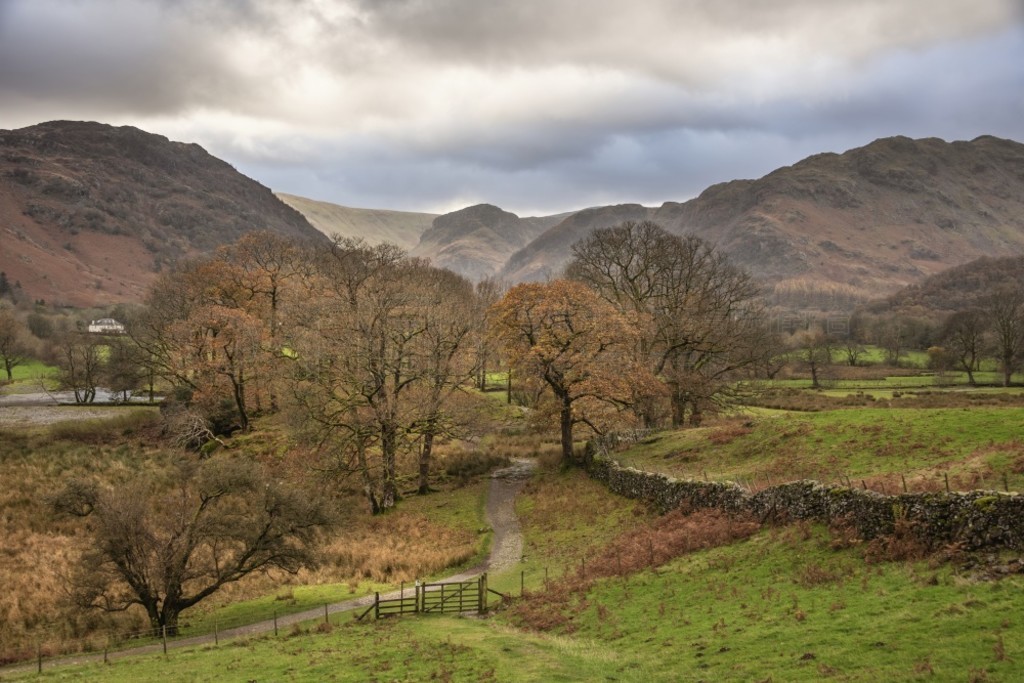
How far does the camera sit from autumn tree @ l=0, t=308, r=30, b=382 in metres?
89.9

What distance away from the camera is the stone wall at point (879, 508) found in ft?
61.9

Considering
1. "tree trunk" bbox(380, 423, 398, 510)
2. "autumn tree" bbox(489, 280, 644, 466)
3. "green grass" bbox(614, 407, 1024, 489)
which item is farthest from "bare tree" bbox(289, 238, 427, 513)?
"green grass" bbox(614, 407, 1024, 489)

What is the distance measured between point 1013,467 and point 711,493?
12.2m

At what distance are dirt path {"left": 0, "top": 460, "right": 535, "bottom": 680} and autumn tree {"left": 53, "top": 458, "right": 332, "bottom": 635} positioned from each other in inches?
80.1

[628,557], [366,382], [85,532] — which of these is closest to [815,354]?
[366,382]

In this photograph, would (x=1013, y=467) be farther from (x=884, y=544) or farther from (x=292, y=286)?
(x=292, y=286)

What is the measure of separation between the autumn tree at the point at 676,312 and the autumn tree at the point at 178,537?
1118 inches

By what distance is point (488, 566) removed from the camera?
35250mm

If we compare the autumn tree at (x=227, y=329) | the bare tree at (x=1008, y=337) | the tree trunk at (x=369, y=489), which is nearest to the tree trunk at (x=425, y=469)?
the tree trunk at (x=369, y=489)

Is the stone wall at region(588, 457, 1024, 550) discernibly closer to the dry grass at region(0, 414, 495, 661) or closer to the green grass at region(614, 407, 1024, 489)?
the green grass at region(614, 407, 1024, 489)

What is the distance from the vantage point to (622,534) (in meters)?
34.2

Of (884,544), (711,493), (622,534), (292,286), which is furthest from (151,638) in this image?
(292,286)

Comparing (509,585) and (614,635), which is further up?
(614,635)

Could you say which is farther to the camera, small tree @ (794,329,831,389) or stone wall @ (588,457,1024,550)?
small tree @ (794,329,831,389)
